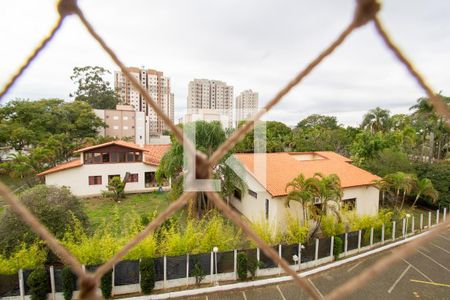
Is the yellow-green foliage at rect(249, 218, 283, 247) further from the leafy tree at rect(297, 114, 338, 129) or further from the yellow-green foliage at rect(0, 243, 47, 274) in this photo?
the leafy tree at rect(297, 114, 338, 129)

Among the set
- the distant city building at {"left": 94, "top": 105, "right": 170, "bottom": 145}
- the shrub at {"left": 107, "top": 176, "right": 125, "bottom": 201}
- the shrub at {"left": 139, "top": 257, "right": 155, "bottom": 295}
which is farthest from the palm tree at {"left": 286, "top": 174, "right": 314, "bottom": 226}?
the distant city building at {"left": 94, "top": 105, "right": 170, "bottom": 145}

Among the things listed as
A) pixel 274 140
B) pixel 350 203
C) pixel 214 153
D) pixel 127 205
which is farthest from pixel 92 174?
pixel 274 140

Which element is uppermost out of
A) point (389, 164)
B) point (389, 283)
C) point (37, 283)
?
point (389, 164)

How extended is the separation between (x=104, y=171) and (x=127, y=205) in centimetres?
347

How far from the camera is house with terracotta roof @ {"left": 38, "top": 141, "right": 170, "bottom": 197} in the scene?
15.3 m

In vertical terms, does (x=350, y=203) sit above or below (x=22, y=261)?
above

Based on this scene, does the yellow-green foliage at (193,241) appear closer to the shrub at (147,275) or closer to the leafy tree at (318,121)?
the shrub at (147,275)

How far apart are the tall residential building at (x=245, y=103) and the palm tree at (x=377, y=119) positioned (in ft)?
63.1

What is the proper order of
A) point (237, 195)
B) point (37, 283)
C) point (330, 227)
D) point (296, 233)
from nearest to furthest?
point (37, 283), point (296, 233), point (330, 227), point (237, 195)

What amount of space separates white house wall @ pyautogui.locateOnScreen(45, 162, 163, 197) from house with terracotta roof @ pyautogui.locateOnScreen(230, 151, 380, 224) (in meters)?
7.00

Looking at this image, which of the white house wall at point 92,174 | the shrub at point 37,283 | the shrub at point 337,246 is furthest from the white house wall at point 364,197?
the white house wall at point 92,174

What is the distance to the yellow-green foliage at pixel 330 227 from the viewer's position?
8791 millimetres

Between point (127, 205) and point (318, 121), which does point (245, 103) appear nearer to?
point (127, 205)

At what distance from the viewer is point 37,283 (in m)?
5.66
